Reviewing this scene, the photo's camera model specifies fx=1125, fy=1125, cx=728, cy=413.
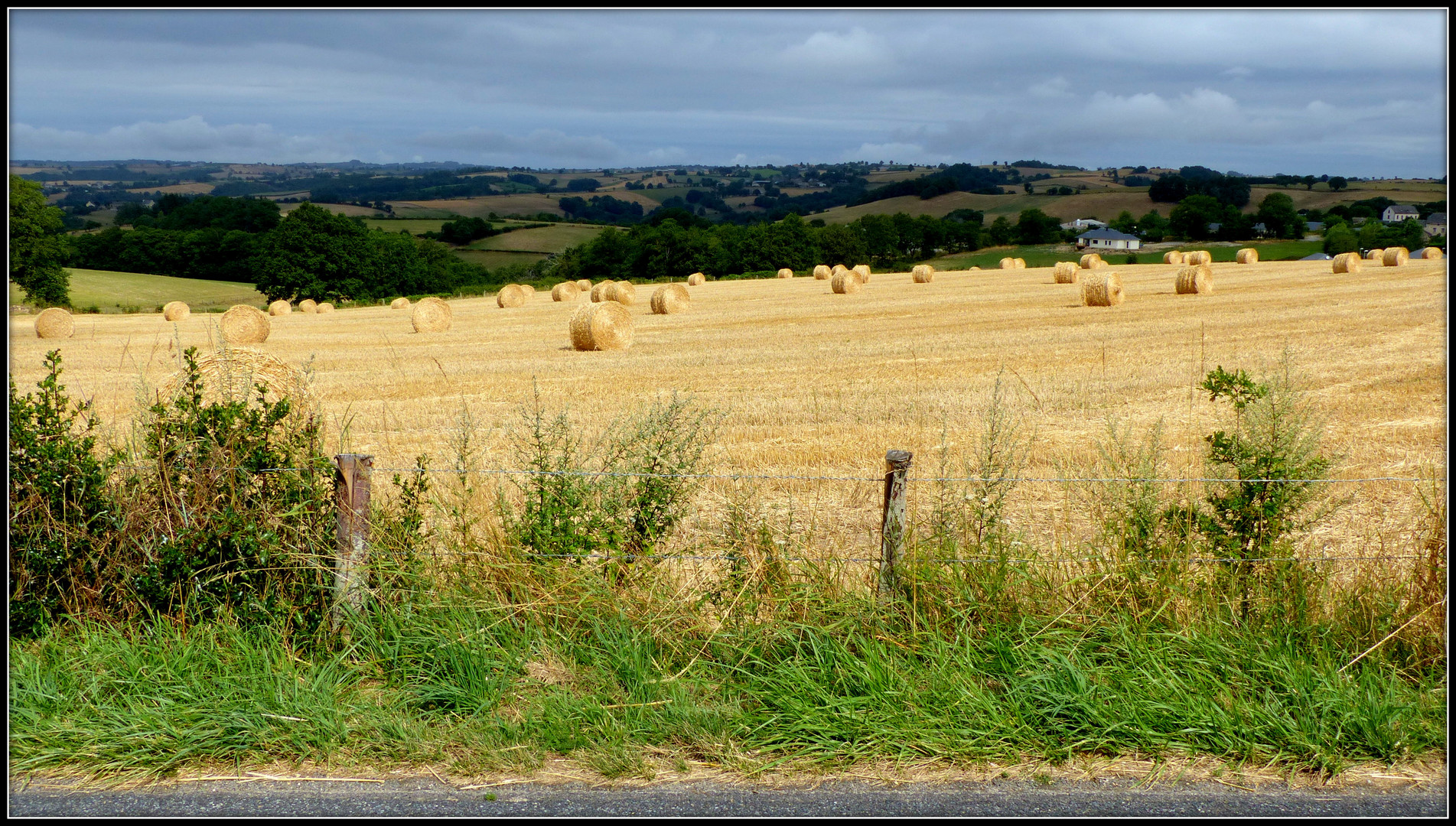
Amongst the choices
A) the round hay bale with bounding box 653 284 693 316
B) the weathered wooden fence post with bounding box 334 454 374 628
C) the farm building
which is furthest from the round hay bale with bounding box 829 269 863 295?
the farm building

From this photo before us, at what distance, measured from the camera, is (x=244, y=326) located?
3078cm

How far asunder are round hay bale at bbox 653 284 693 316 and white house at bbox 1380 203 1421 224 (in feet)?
197

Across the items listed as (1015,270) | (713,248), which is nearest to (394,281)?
(713,248)

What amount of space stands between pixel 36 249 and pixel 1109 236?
80.9 metres

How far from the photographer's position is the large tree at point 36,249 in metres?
55.2

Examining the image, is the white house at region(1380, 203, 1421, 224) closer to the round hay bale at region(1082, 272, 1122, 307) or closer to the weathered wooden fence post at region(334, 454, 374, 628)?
the round hay bale at region(1082, 272, 1122, 307)

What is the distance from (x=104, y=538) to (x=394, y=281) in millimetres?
73591

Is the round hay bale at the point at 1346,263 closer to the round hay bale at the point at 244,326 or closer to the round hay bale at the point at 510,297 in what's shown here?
the round hay bale at the point at 510,297

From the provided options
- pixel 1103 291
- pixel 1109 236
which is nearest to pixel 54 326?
pixel 1103 291

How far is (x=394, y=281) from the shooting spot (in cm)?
7619

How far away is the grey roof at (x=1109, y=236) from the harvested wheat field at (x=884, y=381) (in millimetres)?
58675

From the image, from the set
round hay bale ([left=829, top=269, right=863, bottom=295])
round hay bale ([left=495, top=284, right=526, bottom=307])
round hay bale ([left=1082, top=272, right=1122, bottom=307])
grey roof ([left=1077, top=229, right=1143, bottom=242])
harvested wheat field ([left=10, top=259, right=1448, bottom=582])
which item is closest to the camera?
harvested wheat field ([left=10, top=259, right=1448, bottom=582])

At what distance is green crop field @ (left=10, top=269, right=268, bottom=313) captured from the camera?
5846 centimetres

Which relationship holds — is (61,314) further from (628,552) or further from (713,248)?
(713,248)
